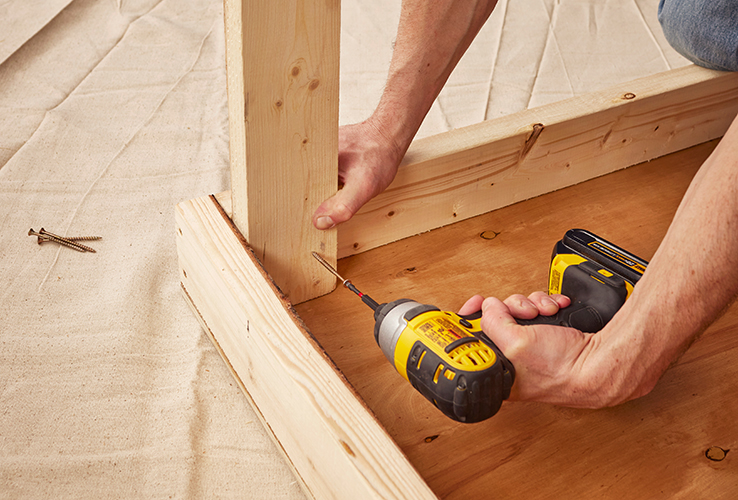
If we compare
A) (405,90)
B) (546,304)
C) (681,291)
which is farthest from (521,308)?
(405,90)

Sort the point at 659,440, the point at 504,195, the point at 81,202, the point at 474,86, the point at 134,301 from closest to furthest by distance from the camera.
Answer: the point at 659,440 < the point at 134,301 < the point at 504,195 < the point at 81,202 < the point at 474,86

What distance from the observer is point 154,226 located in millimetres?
1588

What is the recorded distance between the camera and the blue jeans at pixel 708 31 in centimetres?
160

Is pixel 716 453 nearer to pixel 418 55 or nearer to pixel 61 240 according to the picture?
pixel 418 55

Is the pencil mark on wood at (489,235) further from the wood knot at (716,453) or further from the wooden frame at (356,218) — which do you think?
the wood knot at (716,453)

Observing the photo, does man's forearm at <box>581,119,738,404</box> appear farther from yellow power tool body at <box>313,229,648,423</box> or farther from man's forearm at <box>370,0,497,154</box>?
man's forearm at <box>370,0,497,154</box>

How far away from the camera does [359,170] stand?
1.18 meters

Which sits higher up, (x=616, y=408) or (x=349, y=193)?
(x=349, y=193)

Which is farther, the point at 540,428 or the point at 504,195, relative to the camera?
the point at 504,195

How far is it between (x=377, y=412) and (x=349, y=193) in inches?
14.9

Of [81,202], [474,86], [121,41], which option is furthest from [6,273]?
[474,86]

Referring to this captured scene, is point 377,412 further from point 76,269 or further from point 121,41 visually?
point 121,41

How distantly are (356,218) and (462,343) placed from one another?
1.52ft

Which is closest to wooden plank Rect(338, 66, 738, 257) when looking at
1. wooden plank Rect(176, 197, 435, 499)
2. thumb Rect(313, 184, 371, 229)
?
thumb Rect(313, 184, 371, 229)
